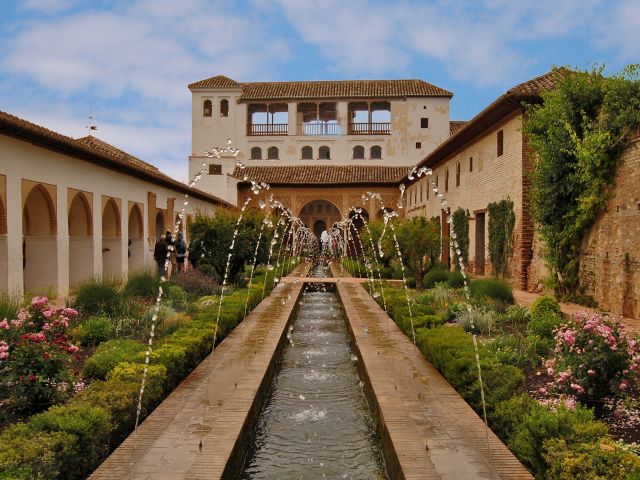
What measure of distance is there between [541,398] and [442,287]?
871 centimetres

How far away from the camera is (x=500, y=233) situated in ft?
53.5

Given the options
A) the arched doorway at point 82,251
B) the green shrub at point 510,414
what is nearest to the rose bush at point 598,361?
the green shrub at point 510,414

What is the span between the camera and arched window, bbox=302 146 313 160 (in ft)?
132

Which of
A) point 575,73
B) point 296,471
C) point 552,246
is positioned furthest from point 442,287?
point 296,471

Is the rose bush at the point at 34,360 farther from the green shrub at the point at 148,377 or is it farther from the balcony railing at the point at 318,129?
the balcony railing at the point at 318,129

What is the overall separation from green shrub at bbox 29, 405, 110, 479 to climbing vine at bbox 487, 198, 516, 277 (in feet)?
42.2

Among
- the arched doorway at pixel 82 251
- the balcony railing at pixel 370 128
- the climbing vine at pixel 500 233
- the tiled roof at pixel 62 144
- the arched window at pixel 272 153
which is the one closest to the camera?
the tiled roof at pixel 62 144

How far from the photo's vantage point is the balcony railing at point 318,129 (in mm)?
40303

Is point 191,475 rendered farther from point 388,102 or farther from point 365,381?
point 388,102

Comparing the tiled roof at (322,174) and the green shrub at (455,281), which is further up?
the tiled roof at (322,174)

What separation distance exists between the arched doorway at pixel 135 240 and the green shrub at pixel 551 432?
55.1 ft

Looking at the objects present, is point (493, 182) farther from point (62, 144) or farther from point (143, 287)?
point (62, 144)

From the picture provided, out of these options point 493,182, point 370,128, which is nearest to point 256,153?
point 370,128

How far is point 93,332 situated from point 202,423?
3839 millimetres
